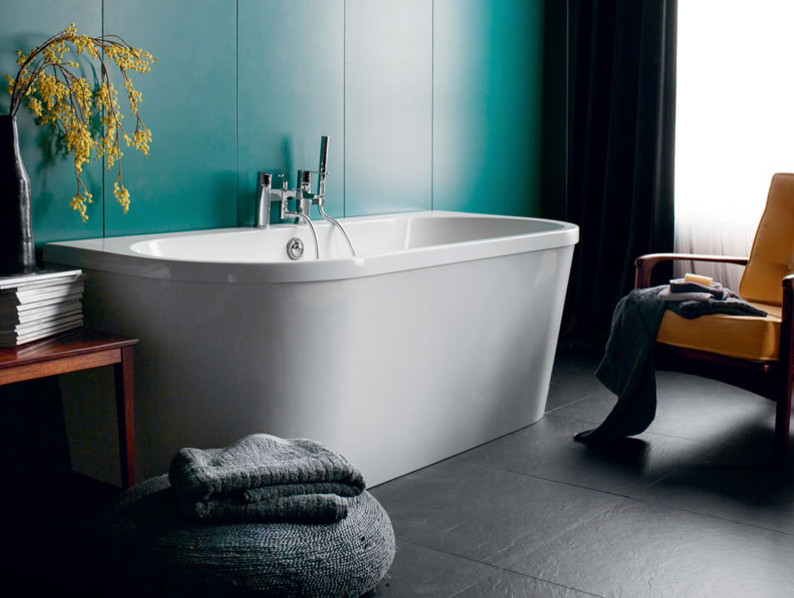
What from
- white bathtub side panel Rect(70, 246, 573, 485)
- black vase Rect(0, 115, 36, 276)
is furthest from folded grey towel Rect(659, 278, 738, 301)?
black vase Rect(0, 115, 36, 276)

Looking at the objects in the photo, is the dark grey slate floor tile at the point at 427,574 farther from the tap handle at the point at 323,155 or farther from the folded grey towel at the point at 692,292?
the tap handle at the point at 323,155

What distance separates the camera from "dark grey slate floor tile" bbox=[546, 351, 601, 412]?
373 cm

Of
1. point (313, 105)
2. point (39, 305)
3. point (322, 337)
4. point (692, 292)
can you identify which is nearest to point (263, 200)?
point (313, 105)

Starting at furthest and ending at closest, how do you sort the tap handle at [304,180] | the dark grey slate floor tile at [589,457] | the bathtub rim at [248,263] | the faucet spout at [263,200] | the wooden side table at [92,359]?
the tap handle at [304,180], the faucet spout at [263,200], the dark grey slate floor tile at [589,457], the bathtub rim at [248,263], the wooden side table at [92,359]

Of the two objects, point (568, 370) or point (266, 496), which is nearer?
point (266, 496)

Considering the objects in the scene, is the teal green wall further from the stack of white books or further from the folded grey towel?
the folded grey towel

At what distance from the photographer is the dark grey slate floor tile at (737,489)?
2537 millimetres

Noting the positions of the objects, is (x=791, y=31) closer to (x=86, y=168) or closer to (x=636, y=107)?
(x=636, y=107)

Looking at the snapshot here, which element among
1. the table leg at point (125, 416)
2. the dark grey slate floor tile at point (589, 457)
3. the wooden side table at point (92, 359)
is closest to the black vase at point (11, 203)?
the wooden side table at point (92, 359)

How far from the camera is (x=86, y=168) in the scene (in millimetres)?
2764

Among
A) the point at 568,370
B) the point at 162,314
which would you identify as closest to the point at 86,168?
the point at 162,314

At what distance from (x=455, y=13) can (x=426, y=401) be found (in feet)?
6.77

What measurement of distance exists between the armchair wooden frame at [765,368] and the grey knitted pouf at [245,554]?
1.43 m

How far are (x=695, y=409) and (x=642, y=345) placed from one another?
0.60m
